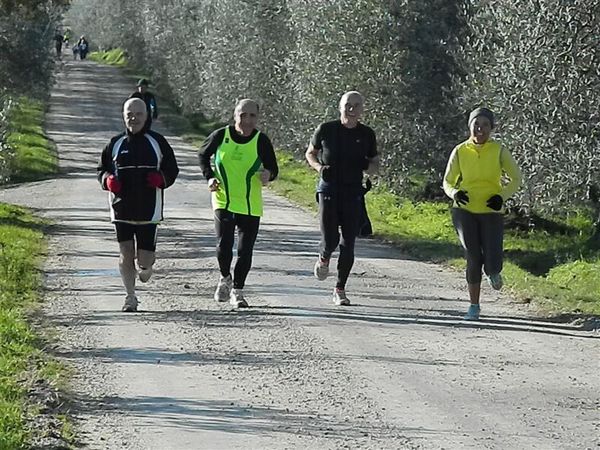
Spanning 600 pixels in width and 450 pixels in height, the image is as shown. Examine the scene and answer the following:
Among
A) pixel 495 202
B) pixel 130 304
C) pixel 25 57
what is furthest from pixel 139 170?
pixel 25 57

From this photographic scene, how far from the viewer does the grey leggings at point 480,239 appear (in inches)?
442

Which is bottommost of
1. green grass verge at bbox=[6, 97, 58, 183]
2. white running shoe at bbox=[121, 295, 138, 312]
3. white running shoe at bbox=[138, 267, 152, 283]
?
green grass verge at bbox=[6, 97, 58, 183]

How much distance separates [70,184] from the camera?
1155 inches

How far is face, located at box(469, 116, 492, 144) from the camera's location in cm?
1101

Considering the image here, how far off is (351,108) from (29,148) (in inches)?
1080

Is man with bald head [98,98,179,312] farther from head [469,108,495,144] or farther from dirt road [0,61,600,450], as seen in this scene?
head [469,108,495,144]

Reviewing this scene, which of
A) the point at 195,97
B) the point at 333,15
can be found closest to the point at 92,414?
the point at 333,15

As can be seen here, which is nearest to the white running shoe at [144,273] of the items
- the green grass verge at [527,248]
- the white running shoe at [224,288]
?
the white running shoe at [224,288]

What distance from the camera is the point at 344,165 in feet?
38.1

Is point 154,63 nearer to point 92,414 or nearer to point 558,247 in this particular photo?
point 558,247

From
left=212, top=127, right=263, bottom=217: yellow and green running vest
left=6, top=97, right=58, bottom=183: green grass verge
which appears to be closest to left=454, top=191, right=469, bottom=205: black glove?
left=212, top=127, right=263, bottom=217: yellow and green running vest

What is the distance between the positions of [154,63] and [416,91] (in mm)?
41203

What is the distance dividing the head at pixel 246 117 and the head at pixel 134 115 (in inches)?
33.4

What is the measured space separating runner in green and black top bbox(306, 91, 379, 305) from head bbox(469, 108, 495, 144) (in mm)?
1042
